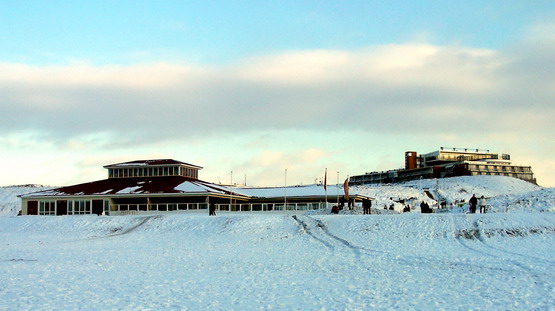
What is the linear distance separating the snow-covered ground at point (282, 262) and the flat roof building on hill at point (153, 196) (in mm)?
16171

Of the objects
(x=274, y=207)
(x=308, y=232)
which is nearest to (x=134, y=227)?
(x=308, y=232)

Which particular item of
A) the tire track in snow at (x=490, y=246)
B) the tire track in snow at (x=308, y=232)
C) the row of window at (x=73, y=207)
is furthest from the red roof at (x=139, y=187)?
the tire track in snow at (x=490, y=246)

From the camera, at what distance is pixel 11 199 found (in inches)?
4710

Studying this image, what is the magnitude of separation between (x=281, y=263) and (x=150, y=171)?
52.3 metres

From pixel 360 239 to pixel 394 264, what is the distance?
34.5 feet

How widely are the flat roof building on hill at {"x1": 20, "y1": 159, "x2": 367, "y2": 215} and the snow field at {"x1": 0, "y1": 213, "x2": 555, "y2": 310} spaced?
16.6 m

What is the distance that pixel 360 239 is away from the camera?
3525cm

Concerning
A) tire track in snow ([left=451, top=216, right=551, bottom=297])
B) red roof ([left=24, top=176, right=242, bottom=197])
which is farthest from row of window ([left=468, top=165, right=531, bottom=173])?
tire track in snow ([left=451, top=216, right=551, bottom=297])

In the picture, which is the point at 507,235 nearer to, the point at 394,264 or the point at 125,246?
the point at 394,264

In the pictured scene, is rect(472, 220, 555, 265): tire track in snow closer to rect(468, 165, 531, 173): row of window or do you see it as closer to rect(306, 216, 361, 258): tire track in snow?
rect(306, 216, 361, 258): tire track in snow

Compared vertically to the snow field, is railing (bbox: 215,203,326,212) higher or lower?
higher

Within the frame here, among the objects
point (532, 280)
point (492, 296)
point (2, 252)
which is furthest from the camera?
point (2, 252)

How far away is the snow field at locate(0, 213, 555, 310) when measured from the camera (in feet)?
54.7

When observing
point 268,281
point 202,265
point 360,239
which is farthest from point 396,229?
point 268,281
